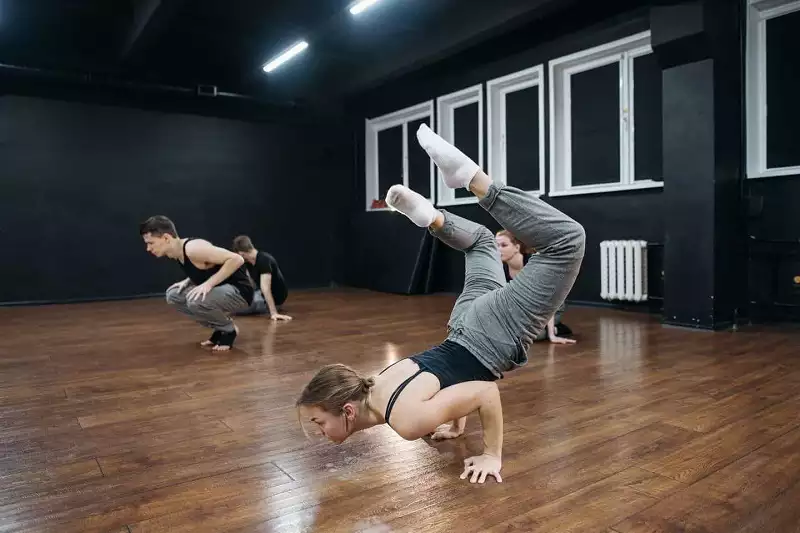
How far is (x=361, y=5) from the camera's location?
18.4 ft

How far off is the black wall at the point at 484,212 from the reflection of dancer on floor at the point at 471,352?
13.8 ft

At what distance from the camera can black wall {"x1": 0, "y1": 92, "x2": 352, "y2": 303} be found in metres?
7.28

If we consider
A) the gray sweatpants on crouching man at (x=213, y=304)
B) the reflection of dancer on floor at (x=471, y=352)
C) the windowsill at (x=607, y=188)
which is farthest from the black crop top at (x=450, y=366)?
the windowsill at (x=607, y=188)

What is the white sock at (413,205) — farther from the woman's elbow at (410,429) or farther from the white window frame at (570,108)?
the white window frame at (570,108)

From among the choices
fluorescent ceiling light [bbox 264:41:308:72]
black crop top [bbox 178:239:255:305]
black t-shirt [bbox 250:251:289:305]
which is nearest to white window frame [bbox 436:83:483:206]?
fluorescent ceiling light [bbox 264:41:308:72]

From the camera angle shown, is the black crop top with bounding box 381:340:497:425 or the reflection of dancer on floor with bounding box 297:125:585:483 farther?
the black crop top with bounding box 381:340:497:425

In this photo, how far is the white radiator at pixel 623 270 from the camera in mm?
5512

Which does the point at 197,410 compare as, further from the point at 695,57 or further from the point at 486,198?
the point at 695,57

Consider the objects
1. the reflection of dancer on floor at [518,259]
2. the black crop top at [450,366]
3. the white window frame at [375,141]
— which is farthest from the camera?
the white window frame at [375,141]

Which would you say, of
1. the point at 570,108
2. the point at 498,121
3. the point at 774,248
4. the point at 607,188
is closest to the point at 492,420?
the point at 774,248

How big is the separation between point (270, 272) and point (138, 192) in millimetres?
3262

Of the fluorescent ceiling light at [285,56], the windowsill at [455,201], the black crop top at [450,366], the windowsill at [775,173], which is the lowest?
the black crop top at [450,366]

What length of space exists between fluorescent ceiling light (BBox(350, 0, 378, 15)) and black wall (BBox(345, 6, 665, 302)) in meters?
1.87

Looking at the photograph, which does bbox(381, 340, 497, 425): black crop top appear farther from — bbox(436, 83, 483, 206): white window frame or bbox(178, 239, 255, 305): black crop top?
bbox(436, 83, 483, 206): white window frame
